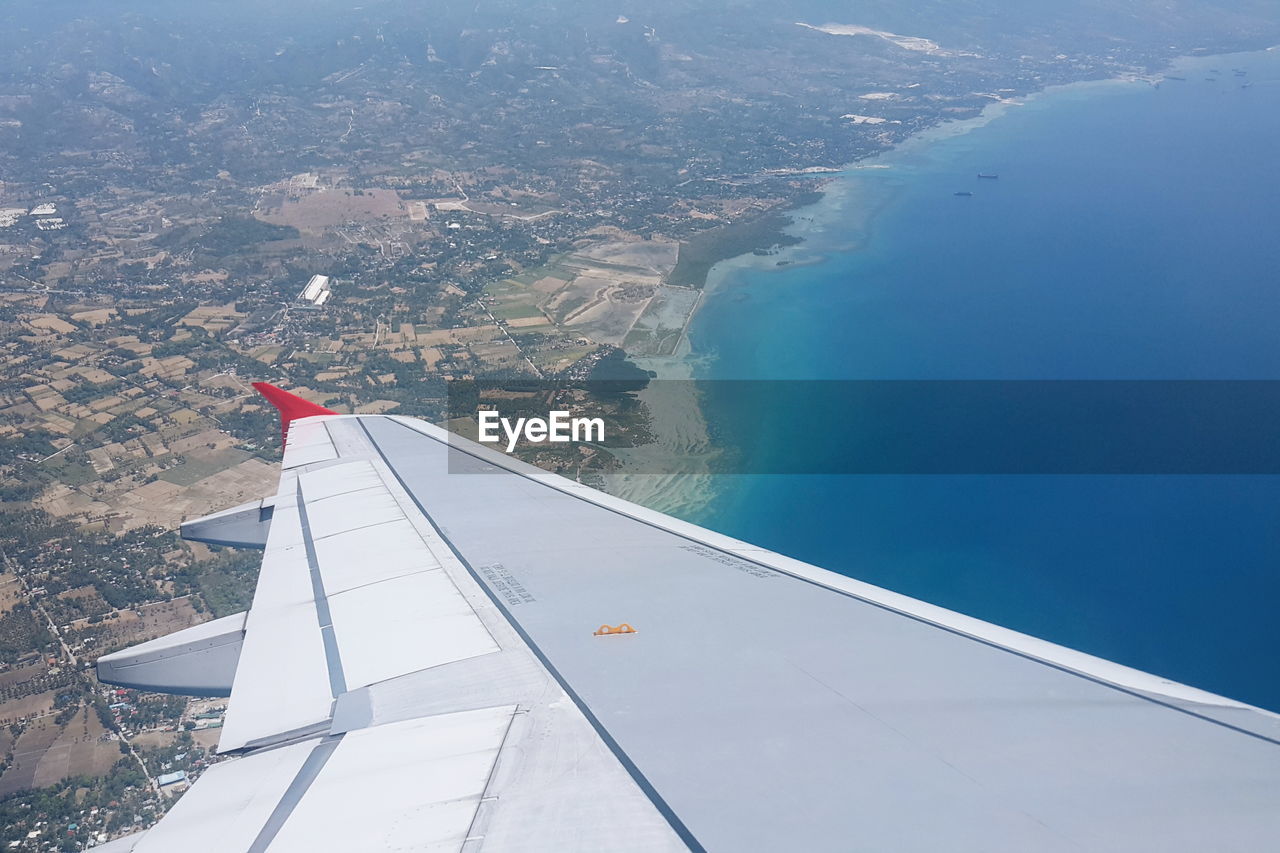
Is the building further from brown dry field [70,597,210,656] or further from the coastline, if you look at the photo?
brown dry field [70,597,210,656]

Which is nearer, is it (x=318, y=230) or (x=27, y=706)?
(x=27, y=706)

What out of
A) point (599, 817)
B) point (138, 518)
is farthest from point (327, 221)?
point (599, 817)

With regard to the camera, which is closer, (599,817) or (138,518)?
(599,817)

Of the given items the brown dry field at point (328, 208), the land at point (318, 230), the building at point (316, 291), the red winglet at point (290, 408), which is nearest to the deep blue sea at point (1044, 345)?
the land at point (318, 230)

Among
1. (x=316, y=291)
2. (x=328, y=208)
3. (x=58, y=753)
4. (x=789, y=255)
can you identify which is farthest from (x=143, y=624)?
(x=328, y=208)

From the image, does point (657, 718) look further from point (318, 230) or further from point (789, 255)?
point (318, 230)

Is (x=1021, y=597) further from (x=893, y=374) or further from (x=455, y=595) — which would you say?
(x=455, y=595)

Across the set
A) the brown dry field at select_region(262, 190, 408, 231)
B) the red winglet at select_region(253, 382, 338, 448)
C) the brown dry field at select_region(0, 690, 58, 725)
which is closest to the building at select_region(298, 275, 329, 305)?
the brown dry field at select_region(262, 190, 408, 231)
